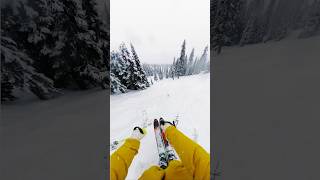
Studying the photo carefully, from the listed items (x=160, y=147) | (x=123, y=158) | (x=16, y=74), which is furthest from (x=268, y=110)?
(x=16, y=74)

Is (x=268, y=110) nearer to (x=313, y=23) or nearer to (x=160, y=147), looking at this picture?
(x=313, y=23)

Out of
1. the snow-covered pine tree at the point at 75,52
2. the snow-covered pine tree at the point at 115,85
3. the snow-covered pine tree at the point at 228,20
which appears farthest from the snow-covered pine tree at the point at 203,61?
the snow-covered pine tree at the point at 75,52

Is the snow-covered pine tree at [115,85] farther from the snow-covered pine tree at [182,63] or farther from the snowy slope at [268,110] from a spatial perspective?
the snowy slope at [268,110]

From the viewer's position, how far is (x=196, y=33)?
1.88 meters

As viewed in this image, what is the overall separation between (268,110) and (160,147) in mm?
765

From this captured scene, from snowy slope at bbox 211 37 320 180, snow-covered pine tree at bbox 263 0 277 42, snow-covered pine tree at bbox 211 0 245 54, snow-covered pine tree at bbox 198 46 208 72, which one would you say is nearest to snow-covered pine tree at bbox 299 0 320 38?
snowy slope at bbox 211 37 320 180

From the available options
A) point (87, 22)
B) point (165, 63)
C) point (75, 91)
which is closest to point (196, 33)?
point (165, 63)

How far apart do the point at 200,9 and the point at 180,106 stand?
27.1 inches

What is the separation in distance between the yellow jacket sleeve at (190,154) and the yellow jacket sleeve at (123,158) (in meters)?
0.25

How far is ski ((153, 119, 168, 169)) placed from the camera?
189cm

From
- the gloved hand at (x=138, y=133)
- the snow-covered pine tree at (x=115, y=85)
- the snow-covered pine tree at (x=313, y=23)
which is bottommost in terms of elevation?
the gloved hand at (x=138, y=133)

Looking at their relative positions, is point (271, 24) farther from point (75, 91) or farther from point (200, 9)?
point (75, 91)

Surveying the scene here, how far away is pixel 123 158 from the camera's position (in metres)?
1.86

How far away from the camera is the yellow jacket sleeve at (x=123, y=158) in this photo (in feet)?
5.99
